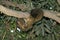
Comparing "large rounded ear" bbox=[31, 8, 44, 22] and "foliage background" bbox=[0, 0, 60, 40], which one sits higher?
"large rounded ear" bbox=[31, 8, 44, 22]

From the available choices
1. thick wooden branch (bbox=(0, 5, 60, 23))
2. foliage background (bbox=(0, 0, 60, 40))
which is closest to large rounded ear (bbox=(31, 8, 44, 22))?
thick wooden branch (bbox=(0, 5, 60, 23))

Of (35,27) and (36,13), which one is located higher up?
(36,13)

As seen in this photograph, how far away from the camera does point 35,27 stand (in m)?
2.95

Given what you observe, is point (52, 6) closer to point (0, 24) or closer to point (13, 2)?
point (13, 2)

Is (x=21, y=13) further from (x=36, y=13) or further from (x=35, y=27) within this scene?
(x=35, y=27)

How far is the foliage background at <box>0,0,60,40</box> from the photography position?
115 inches

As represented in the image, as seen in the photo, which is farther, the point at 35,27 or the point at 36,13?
the point at 35,27

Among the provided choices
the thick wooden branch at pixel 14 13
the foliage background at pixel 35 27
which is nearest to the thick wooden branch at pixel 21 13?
the thick wooden branch at pixel 14 13

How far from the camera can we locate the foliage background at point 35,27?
9.58 ft

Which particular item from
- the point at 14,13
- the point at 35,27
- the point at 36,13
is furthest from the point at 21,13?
the point at 35,27

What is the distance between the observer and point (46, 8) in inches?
121

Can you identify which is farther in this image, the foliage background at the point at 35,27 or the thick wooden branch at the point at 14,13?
the foliage background at the point at 35,27

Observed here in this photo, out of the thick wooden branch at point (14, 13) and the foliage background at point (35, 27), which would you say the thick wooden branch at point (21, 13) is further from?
the foliage background at point (35, 27)

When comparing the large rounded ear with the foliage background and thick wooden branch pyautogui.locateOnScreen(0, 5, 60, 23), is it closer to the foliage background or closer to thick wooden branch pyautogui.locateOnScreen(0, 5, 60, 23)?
thick wooden branch pyautogui.locateOnScreen(0, 5, 60, 23)
